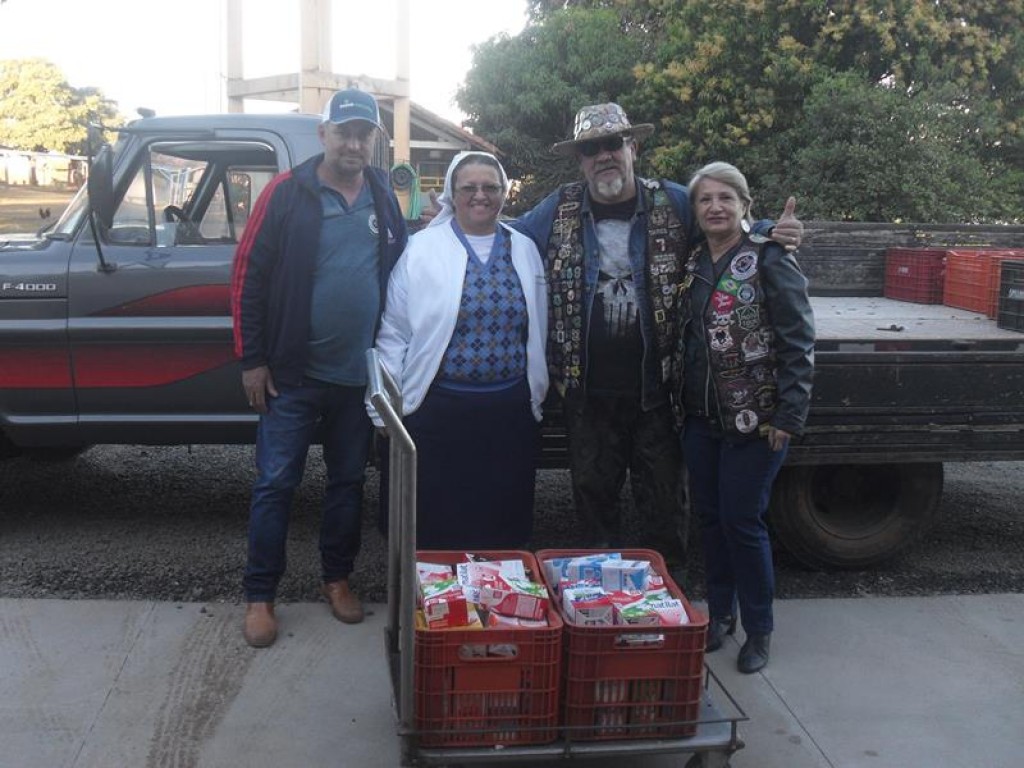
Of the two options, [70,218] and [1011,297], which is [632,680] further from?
[70,218]

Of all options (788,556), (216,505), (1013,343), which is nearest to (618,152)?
(1013,343)

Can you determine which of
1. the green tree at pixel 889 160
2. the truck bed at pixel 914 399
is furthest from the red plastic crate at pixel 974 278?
the green tree at pixel 889 160

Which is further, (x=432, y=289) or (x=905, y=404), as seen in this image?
(x=905, y=404)

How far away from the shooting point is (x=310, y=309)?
3664 millimetres

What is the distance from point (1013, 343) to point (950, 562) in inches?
49.2

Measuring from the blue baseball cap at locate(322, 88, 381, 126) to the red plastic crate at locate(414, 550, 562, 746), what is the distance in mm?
1860

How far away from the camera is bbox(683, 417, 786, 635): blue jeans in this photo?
134 inches

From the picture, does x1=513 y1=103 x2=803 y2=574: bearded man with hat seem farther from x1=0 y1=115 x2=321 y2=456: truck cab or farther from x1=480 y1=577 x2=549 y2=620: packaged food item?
x1=0 y1=115 x2=321 y2=456: truck cab

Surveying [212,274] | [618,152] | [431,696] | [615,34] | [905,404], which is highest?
[615,34]

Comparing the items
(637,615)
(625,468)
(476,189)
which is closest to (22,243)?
(476,189)

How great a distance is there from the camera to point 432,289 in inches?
137

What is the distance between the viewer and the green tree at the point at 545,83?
2014 centimetres

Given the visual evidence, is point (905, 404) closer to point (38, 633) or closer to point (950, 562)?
point (950, 562)

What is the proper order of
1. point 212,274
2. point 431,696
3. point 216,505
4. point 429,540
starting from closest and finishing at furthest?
point 431,696, point 429,540, point 212,274, point 216,505
